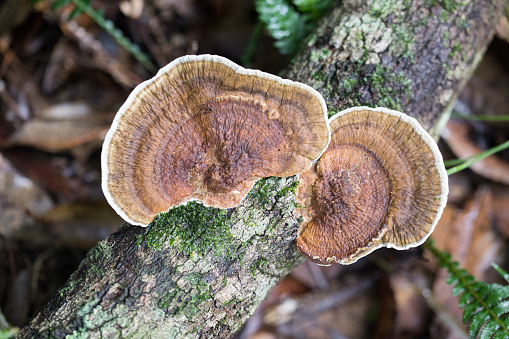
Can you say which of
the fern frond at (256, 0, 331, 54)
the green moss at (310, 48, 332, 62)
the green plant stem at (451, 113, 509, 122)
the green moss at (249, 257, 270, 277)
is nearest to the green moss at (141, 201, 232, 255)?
the green moss at (249, 257, 270, 277)

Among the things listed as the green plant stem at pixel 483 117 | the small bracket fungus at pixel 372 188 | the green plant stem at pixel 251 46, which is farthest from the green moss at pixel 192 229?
the green plant stem at pixel 483 117

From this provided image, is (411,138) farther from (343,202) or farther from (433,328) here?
(433,328)

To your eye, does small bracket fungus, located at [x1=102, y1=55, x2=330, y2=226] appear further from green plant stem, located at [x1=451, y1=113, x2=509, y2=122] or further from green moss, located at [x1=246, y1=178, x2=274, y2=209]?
green plant stem, located at [x1=451, y1=113, x2=509, y2=122]

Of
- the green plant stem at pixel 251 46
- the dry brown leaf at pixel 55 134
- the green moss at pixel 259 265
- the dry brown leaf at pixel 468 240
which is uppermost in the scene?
the dry brown leaf at pixel 55 134

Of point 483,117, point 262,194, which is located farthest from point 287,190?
point 483,117

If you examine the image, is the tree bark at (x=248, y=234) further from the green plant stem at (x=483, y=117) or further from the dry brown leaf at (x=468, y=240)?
the dry brown leaf at (x=468, y=240)

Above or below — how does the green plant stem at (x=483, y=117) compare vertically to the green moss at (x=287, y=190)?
below
